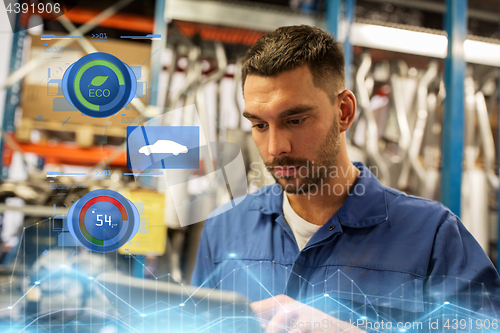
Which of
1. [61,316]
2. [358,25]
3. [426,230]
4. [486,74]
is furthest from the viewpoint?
[486,74]

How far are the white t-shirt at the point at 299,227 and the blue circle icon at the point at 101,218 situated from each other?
0.33m

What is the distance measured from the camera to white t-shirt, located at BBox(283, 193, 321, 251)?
637mm

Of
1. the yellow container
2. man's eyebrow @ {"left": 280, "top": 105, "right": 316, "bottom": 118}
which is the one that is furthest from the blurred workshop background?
man's eyebrow @ {"left": 280, "top": 105, "right": 316, "bottom": 118}

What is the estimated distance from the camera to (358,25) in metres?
0.84

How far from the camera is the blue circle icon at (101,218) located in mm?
468

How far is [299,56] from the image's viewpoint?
1.79 ft

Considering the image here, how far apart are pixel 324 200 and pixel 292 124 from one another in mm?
200

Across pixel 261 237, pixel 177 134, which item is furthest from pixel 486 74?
pixel 177 134

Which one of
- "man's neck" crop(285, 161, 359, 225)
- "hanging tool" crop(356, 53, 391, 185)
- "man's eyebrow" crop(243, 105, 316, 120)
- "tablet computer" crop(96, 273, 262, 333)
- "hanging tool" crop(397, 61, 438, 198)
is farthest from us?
"hanging tool" crop(397, 61, 438, 198)

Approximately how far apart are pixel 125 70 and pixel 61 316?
38cm

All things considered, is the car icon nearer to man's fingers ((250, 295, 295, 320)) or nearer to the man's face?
the man's face

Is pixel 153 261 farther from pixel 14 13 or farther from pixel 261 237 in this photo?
pixel 14 13

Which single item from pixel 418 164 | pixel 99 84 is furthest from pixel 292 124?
pixel 418 164
